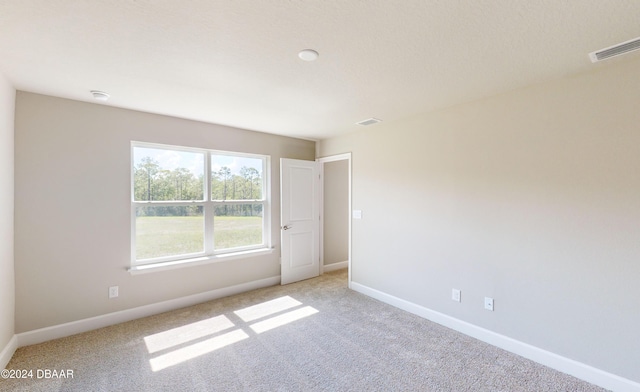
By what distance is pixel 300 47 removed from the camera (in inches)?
72.9

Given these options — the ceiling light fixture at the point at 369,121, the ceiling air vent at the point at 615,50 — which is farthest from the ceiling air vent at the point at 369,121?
the ceiling air vent at the point at 615,50

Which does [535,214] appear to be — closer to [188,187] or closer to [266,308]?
[266,308]

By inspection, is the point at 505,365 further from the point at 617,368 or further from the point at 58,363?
the point at 58,363

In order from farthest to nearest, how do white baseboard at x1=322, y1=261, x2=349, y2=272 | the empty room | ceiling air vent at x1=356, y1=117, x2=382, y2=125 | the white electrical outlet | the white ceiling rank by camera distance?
white baseboard at x1=322, y1=261, x2=349, y2=272 < ceiling air vent at x1=356, y1=117, x2=382, y2=125 < the white electrical outlet < the empty room < the white ceiling

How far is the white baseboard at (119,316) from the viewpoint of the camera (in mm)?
2674

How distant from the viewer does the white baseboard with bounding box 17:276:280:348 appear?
267 centimetres

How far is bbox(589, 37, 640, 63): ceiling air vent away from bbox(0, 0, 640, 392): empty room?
0.02m

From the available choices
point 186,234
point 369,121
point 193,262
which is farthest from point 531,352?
point 186,234

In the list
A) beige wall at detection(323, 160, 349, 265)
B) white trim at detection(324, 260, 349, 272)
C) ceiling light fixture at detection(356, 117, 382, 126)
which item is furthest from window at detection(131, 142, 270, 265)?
ceiling light fixture at detection(356, 117, 382, 126)

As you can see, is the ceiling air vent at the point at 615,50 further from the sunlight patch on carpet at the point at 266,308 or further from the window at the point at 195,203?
the window at the point at 195,203

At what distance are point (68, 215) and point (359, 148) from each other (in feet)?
11.8

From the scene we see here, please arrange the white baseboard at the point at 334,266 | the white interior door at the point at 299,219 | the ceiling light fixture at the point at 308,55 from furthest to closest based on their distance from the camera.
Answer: the white baseboard at the point at 334,266
the white interior door at the point at 299,219
the ceiling light fixture at the point at 308,55

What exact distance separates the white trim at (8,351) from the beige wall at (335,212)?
12.8 feet

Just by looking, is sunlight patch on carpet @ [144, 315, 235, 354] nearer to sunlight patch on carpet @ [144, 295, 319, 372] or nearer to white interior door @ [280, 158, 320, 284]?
sunlight patch on carpet @ [144, 295, 319, 372]
